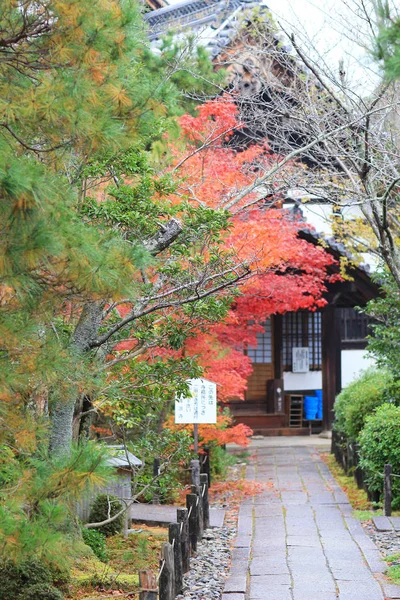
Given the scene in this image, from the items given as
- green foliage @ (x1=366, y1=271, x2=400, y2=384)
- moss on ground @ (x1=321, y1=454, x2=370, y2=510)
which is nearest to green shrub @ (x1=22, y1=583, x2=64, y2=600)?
moss on ground @ (x1=321, y1=454, x2=370, y2=510)

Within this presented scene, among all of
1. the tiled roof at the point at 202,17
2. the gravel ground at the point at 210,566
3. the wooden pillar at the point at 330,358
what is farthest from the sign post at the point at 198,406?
the wooden pillar at the point at 330,358

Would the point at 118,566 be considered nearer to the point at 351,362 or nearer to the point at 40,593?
the point at 40,593

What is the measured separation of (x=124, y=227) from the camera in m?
7.48

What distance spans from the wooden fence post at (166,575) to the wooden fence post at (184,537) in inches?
54.1

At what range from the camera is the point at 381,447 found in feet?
38.3

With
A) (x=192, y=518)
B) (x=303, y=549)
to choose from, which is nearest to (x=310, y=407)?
(x=303, y=549)

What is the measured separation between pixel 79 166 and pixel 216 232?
1.39 m

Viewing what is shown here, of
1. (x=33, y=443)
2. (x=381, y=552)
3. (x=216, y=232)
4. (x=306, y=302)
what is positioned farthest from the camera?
(x=306, y=302)

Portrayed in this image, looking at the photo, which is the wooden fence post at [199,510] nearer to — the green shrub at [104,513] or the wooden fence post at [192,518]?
the wooden fence post at [192,518]

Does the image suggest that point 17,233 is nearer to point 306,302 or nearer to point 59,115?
point 59,115

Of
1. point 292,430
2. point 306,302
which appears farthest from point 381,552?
point 292,430

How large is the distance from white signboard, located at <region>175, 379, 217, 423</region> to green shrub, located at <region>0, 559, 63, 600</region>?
15.7 ft

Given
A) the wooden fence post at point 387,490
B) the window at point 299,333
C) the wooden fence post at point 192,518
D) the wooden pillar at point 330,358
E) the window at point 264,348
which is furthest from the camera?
the window at point 299,333

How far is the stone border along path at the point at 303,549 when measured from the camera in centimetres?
782
